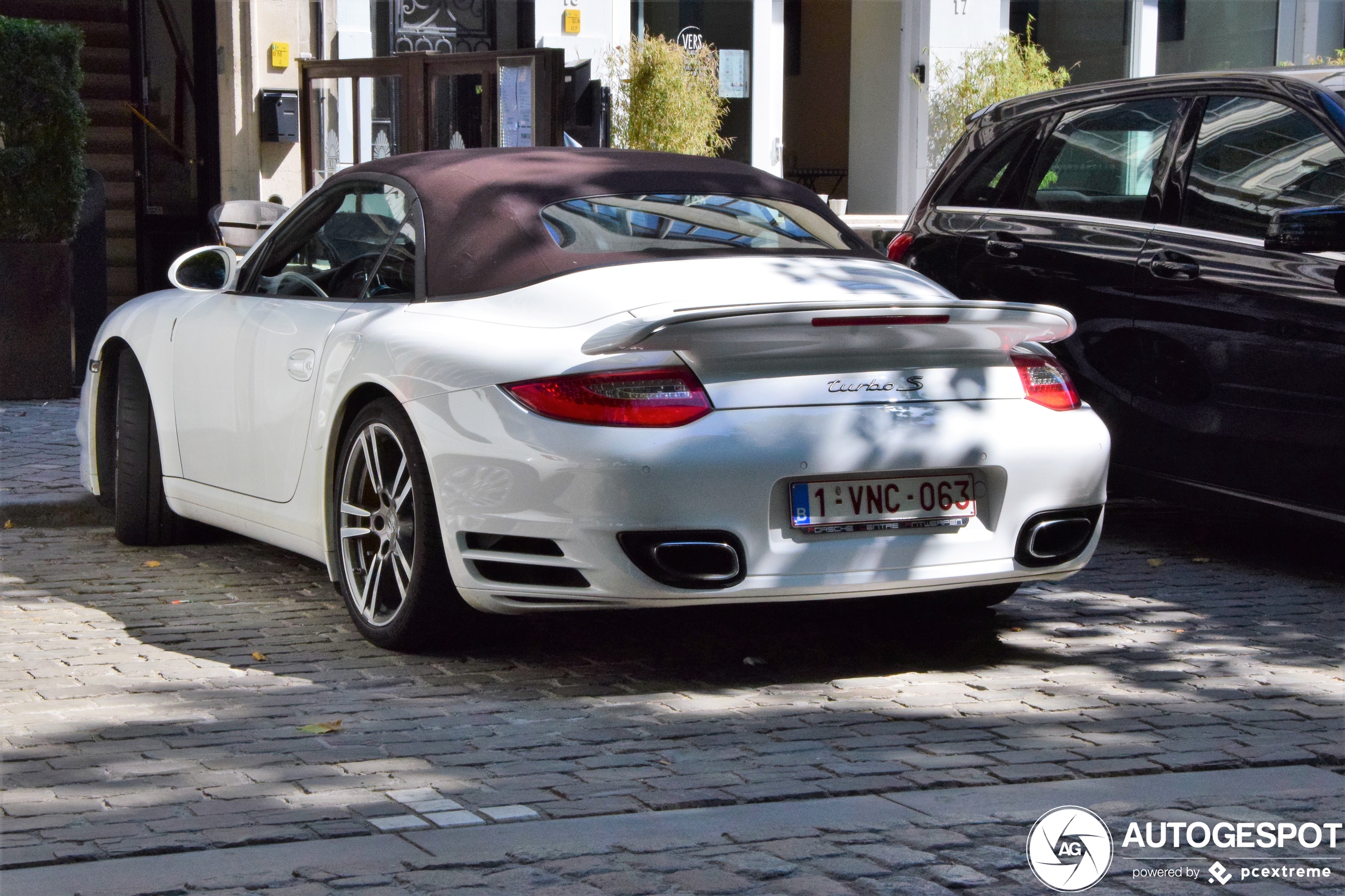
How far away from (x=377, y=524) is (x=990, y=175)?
3.56 metres

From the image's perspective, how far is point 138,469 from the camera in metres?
6.77

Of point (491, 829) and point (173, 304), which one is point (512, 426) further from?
point (173, 304)

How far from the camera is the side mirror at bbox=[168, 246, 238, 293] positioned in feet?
20.7

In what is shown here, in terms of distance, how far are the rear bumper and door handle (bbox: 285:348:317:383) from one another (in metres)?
0.68

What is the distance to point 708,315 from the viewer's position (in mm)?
4457

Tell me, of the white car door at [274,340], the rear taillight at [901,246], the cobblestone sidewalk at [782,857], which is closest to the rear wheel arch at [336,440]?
the white car door at [274,340]

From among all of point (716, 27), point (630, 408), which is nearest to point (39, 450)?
point (630, 408)

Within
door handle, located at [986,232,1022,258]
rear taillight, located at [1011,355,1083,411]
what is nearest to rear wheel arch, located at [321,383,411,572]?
rear taillight, located at [1011,355,1083,411]

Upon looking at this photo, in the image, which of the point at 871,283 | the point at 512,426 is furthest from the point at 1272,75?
the point at 512,426

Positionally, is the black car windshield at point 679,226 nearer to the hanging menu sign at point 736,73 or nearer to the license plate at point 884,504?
the license plate at point 884,504

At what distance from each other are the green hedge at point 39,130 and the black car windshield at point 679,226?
6956 millimetres

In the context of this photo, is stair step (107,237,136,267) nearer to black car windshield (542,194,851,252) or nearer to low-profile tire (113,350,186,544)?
low-profile tire (113,350,186,544)

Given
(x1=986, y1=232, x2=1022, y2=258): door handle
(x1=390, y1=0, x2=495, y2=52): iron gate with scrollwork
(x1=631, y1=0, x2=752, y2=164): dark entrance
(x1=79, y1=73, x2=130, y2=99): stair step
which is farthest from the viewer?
(x1=631, y1=0, x2=752, y2=164): dark entrance

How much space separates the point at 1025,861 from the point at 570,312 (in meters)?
2.05
